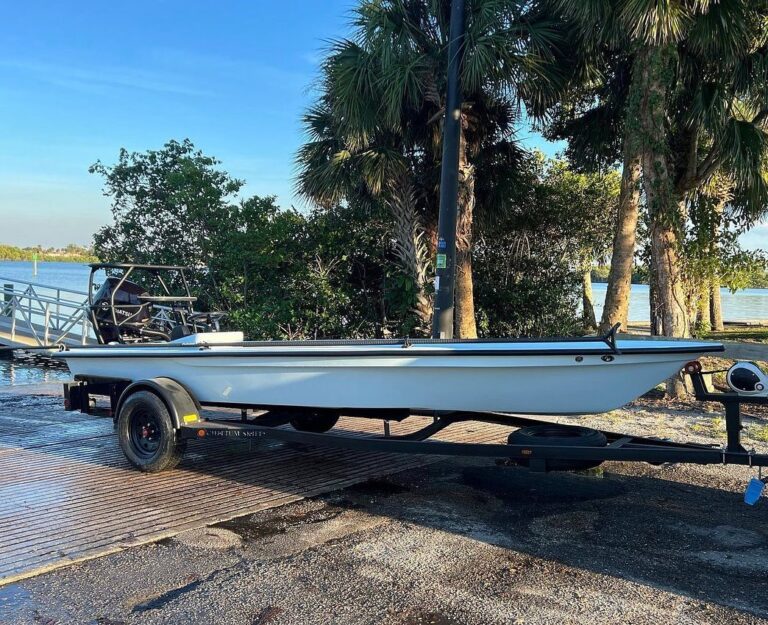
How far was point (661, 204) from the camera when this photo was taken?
31.7 ft

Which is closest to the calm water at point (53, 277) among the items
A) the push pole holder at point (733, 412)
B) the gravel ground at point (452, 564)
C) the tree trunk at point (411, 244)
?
the tree trunk at point (411, 244)

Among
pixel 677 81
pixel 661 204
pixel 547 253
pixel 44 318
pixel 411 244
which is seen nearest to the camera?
pixel 661 204

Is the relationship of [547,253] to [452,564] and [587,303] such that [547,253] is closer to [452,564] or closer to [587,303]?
[587,303]

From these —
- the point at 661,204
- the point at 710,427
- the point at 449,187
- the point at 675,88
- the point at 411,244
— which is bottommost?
the point at 710,427

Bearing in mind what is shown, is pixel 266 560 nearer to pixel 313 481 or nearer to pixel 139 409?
pixel 313 481

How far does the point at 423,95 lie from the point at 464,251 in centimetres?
264

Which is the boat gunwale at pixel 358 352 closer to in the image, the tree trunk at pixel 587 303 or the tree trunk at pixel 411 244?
the tree trunk at pixel 411 244

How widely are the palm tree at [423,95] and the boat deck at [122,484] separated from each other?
4888mm

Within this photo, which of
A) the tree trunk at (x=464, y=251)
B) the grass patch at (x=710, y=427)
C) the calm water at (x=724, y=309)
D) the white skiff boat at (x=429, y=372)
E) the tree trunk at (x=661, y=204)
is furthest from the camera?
the calm water at (x=724, y=309)

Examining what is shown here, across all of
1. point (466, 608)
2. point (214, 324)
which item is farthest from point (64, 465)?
point (466, 608)

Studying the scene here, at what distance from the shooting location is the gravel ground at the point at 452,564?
3602 millimetres

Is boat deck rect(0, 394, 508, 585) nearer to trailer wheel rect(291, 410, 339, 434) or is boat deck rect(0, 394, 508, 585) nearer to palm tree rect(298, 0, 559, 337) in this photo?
trailer wheel rect(291, 410, 339, 434)

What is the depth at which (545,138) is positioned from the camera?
1365 centimetres

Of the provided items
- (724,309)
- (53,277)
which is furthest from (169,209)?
(53,277)
